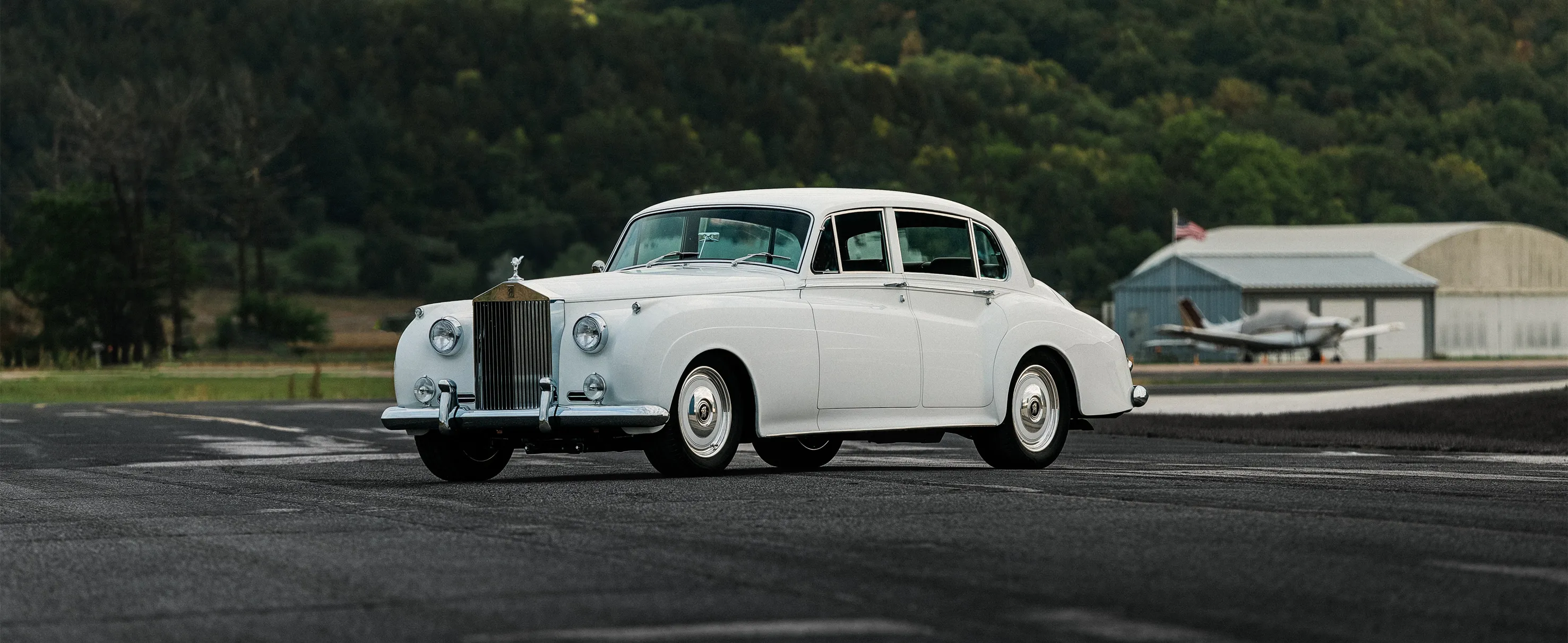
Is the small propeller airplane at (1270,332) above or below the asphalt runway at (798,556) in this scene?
above

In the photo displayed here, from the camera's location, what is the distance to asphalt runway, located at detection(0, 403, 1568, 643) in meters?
6.48

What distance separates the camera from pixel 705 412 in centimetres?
1274

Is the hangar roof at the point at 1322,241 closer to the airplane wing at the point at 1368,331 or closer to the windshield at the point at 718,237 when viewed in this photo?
the airplane wing at the point at 1368,331

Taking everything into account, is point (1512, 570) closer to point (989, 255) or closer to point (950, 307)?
point (950, 307)

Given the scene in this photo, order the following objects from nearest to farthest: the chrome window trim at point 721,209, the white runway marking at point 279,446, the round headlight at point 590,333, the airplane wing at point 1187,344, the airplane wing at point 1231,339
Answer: the round headlight at point 590,333 → the chrome window trim at point 721,209 → the white runway marking at point 279,446 → the airplane wing at point 1231,339 → the airplane wing at point 1187,344

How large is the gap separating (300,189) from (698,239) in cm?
12552

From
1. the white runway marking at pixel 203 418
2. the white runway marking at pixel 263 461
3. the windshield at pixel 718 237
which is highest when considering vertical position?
the windshield at pixel 718 237

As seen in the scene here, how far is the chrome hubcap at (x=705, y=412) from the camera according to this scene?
12.6 metres

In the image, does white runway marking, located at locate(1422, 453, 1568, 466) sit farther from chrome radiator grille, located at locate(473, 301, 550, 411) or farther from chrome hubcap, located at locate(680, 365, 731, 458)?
chrome radiator grille, located at locate(473, 301, 550, 411)

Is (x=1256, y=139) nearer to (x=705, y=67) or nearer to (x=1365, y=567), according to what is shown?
(x=705, y=67)

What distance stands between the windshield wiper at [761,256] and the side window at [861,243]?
395 mm

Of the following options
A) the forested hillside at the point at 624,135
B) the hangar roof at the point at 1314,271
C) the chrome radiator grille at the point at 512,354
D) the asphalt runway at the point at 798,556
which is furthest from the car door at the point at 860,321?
the forested hillside at the point at 624,135

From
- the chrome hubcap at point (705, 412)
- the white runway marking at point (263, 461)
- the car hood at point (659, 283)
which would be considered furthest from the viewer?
the white runway marking at point (263, 461)

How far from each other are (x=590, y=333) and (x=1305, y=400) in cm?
2135
